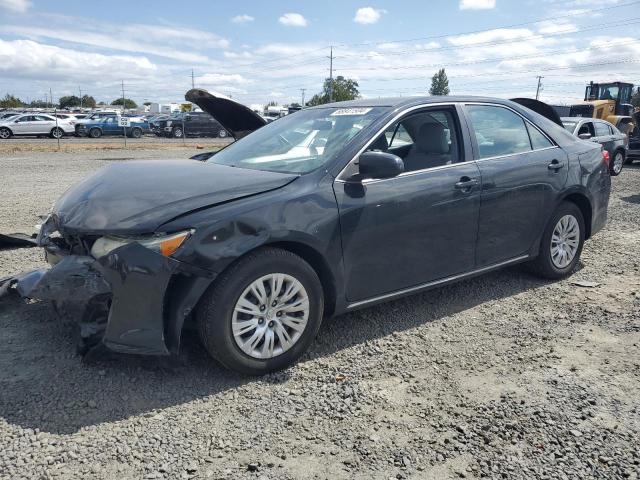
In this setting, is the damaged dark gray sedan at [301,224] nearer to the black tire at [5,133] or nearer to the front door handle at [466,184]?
the front door handle at [466,184]

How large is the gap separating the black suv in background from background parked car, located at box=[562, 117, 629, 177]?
26.3m

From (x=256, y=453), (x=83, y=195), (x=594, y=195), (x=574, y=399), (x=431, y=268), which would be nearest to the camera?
(x=256, y=453)

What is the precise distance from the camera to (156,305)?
2.94 m

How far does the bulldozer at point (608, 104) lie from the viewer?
71.8 ft

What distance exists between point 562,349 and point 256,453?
2290 millimetres

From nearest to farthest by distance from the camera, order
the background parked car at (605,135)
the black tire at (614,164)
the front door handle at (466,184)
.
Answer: the front door handle at (466,184)
the background parked car at (605,135)
the black tire at (614,164)

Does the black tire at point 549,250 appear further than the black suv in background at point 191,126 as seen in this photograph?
No

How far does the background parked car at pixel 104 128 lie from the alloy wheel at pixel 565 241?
34121 mm

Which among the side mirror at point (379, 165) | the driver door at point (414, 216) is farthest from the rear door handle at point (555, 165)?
the side mirror at point (379, 165)

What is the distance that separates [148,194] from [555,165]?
3522 millimetres

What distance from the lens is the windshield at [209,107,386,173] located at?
12.3 feet

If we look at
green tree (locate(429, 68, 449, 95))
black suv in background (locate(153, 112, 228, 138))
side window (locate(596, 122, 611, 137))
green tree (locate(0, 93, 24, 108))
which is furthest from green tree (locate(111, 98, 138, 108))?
side window (locate(596, 122, 611, 137))

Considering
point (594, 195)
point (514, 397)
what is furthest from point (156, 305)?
point (594, 195)

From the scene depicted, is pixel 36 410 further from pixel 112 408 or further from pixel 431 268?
pixel 431 268
